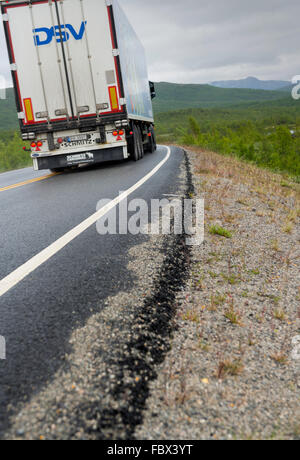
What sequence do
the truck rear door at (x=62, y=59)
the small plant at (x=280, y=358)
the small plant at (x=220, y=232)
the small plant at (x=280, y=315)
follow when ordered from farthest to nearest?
the truck rear door at (x=62, y=59) < the small plant at (x=220, y=232) < the small plant at (x=280, y=315) < the small plant at (x=280, y=358)

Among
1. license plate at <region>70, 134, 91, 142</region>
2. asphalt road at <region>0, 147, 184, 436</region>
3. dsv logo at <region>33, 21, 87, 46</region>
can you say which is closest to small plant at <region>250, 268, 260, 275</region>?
asphalt road at <region>0, 147, 184, 436</region>

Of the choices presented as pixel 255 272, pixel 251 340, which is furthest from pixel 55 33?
pixel 251 340

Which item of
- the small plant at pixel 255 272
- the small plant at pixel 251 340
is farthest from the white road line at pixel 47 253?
the small plant at pixel 255 272

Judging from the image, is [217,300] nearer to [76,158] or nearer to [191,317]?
[191,317]

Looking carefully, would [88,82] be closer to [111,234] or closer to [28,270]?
[111,234]

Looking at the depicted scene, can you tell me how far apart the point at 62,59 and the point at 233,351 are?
957 centimetres

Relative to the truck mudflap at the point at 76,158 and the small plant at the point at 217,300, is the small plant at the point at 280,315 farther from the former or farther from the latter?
the truck mudflap at the point at 76,158

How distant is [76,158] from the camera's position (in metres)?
10.4

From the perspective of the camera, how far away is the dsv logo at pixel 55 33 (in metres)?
9.57

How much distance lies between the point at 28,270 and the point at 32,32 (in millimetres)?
8694

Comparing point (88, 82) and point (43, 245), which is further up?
point (88, 82)
